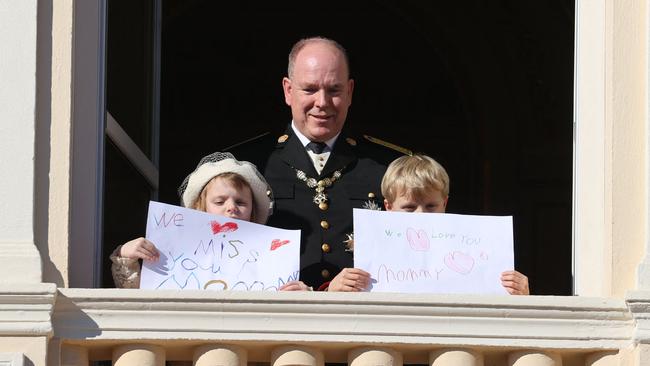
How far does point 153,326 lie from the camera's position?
8.72 meters

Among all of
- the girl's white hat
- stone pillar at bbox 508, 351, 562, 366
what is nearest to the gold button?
the girl's white hat

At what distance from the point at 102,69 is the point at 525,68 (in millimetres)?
5656

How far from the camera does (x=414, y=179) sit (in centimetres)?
924

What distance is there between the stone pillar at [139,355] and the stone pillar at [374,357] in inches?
26.0

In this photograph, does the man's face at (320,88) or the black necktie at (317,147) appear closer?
the man's face at (320,88)

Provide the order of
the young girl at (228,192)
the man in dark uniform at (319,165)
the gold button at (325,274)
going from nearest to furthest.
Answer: the young girl at (228,192)
the gold button at (325,274)
the man in dark uniform at (319,165)

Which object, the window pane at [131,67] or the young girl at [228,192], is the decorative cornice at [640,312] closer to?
the young girl at [228,192]

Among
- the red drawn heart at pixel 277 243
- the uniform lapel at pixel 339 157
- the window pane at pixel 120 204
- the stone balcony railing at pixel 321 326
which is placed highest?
the uniform lapel at pixel 339 157

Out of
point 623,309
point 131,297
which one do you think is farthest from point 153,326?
point 623,309

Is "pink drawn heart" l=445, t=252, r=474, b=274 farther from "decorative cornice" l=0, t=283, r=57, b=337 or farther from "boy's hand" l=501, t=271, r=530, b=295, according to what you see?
"decorative cornice" l=0, t=283, r=57, b=337

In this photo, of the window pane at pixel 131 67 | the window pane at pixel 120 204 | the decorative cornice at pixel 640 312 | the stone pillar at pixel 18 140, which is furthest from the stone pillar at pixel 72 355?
the decorative cornice at pixel 640 312

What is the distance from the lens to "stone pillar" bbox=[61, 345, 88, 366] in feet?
28.7

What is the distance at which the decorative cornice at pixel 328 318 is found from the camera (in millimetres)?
8719

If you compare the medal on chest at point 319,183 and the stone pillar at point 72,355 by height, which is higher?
the medal on chest at point 319,183
